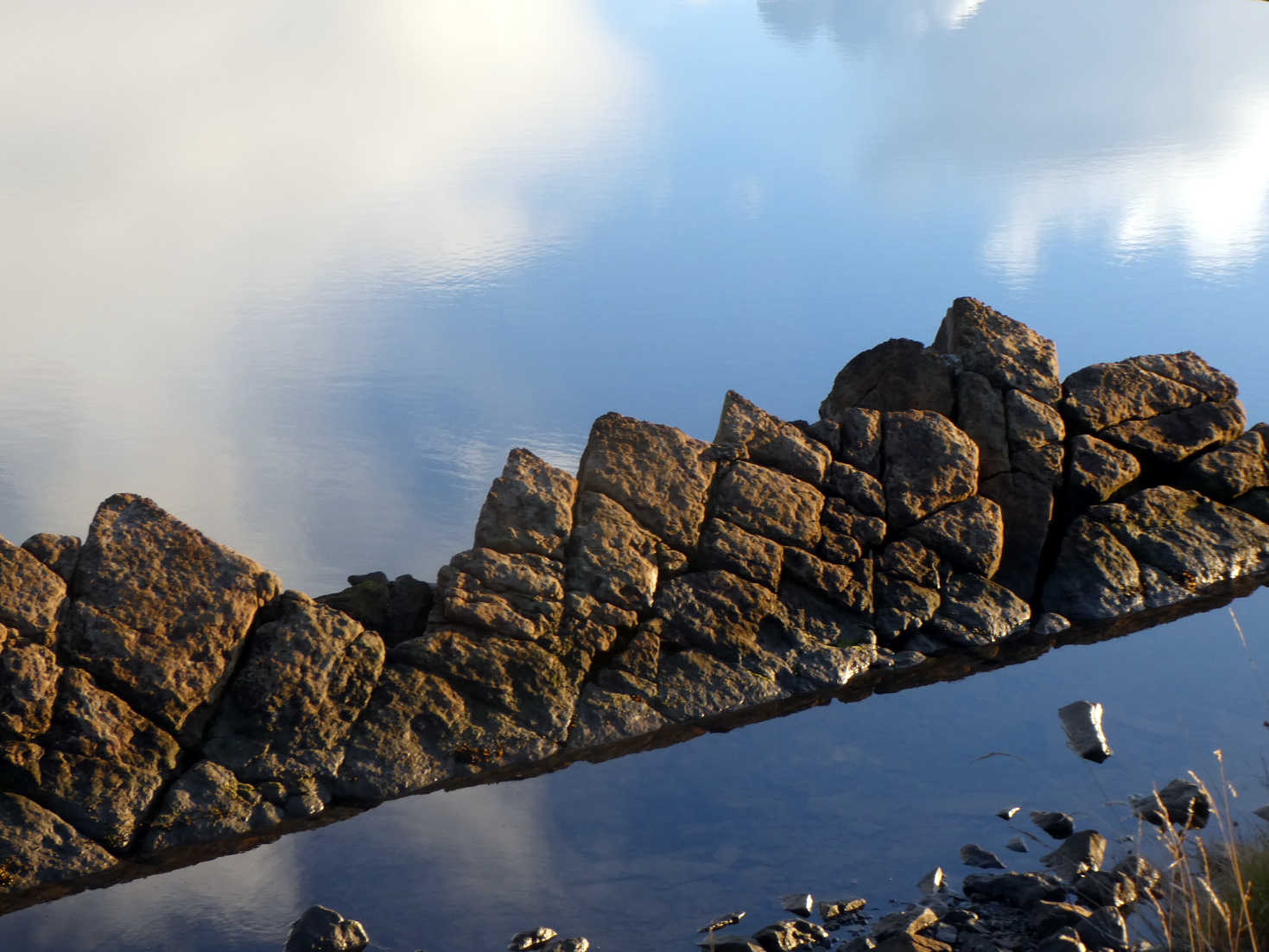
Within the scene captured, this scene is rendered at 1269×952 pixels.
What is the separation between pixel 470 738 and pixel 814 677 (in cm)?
262

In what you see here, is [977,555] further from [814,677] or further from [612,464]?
[612,464]

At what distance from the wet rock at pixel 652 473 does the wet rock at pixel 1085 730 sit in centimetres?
298

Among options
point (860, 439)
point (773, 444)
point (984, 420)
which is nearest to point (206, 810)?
point (773, 444)

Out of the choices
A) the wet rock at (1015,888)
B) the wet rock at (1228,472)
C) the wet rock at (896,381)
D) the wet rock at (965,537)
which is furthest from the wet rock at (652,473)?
the wet rock at (1228,472)

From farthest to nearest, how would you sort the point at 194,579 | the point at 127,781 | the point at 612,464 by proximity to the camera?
the point at 612,464, the point at 194,579, the point at 127,781

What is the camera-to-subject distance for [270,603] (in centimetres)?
870

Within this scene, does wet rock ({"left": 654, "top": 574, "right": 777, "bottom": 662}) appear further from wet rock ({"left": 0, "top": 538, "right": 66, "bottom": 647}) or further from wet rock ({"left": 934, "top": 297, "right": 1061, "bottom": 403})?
wet rock ({"left": 0, "top": 538, "right": 66, "bottom": 647})

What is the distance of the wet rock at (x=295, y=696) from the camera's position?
8.30m

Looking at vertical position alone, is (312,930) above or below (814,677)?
below

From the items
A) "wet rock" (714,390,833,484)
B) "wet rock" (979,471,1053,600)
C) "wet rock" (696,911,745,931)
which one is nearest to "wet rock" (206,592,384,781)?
"wet rock" (696,911,745,931)

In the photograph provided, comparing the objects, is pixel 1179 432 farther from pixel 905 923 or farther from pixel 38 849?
pixel 38 849

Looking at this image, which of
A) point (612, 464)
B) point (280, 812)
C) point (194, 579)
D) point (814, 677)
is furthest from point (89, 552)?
point (814, 677)

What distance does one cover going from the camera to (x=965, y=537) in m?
10.6

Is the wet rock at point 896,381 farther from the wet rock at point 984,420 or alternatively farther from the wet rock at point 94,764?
the wet rock at point 94,764
